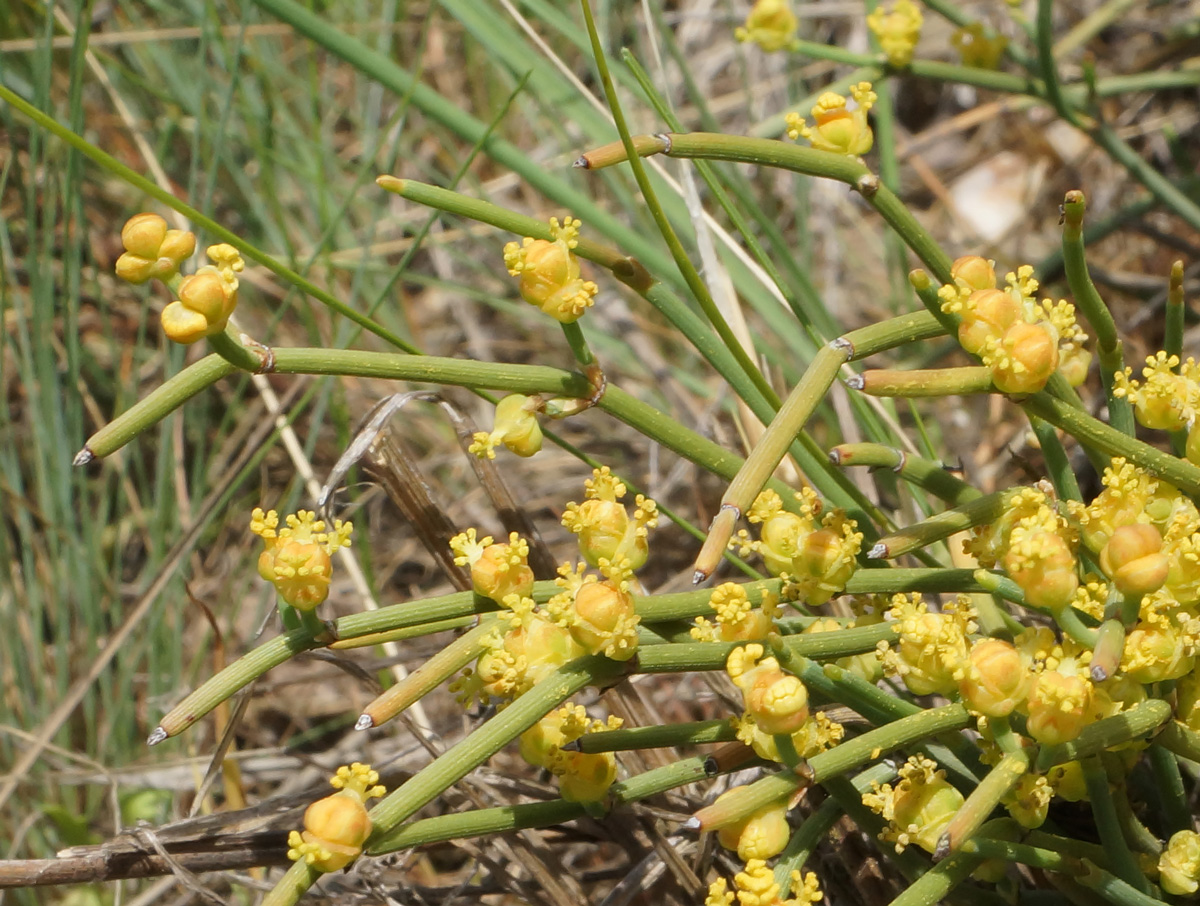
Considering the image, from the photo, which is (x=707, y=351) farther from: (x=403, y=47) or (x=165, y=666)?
(x=403, y=47)

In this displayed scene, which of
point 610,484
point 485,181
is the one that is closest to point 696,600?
point 610,484

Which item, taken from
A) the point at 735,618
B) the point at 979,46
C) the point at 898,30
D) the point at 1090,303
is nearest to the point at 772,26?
the point at 898,30

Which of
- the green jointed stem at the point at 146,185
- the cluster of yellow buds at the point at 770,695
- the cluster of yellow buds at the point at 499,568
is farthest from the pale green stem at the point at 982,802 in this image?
the green jointed stem at the point at 146,185

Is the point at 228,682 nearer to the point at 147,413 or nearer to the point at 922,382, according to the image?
the point at 147,413

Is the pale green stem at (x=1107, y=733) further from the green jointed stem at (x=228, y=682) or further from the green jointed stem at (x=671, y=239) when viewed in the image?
the green jointed stem at (x=228, y=682)

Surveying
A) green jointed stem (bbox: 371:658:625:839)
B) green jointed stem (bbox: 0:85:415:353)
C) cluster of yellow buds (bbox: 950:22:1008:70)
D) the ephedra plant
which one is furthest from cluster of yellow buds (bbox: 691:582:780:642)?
cluster of yellow buds (bbox: 950:22:1008:70)

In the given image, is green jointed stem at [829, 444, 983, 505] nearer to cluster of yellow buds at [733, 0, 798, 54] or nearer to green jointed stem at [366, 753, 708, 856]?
green jointed stem at [366, 753, 708, 856]
